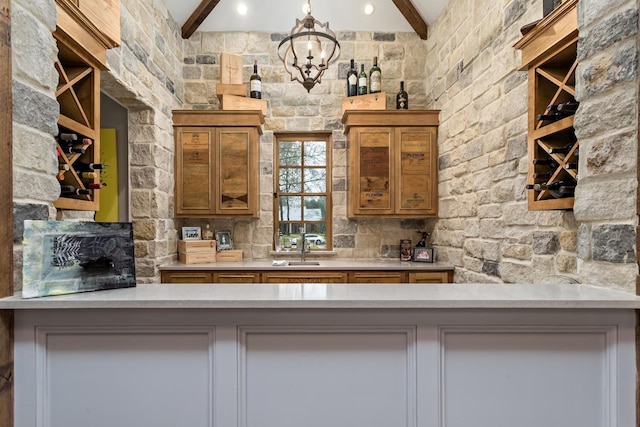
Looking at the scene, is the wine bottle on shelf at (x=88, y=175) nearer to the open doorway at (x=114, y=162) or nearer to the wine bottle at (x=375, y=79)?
the open doorway at (x=114, y=162)

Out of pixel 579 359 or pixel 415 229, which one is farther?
pixel 415 229

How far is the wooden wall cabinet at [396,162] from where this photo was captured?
3609 mm

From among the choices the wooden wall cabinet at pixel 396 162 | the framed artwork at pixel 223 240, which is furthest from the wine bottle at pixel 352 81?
the framed artwork at pixel 223 240

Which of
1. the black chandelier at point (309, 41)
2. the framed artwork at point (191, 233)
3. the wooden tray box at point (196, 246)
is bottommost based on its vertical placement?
the wooden tray box at point (196, 246)

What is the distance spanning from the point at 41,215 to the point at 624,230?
1900 mm

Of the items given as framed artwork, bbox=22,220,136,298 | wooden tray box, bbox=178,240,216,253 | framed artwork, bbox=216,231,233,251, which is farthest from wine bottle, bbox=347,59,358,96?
framed artwork, bbox=22,220,136,298

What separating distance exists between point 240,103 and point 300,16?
123cm

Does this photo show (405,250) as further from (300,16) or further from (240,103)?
(300,16)

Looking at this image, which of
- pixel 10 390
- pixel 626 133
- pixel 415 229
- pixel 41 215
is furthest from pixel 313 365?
A: pixel 415 229

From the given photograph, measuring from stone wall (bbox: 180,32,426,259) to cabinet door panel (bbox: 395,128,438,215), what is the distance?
15.0 inches

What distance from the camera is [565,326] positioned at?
1093mm

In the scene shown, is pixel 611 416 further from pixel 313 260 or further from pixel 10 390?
pixel 313 260

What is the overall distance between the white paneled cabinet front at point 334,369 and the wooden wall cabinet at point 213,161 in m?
2.53

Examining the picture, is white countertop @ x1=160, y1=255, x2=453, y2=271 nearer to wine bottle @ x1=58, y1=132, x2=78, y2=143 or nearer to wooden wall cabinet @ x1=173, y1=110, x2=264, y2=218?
wooden wall cabinet @ x1=173, y1=110, x2=264, y2=218
